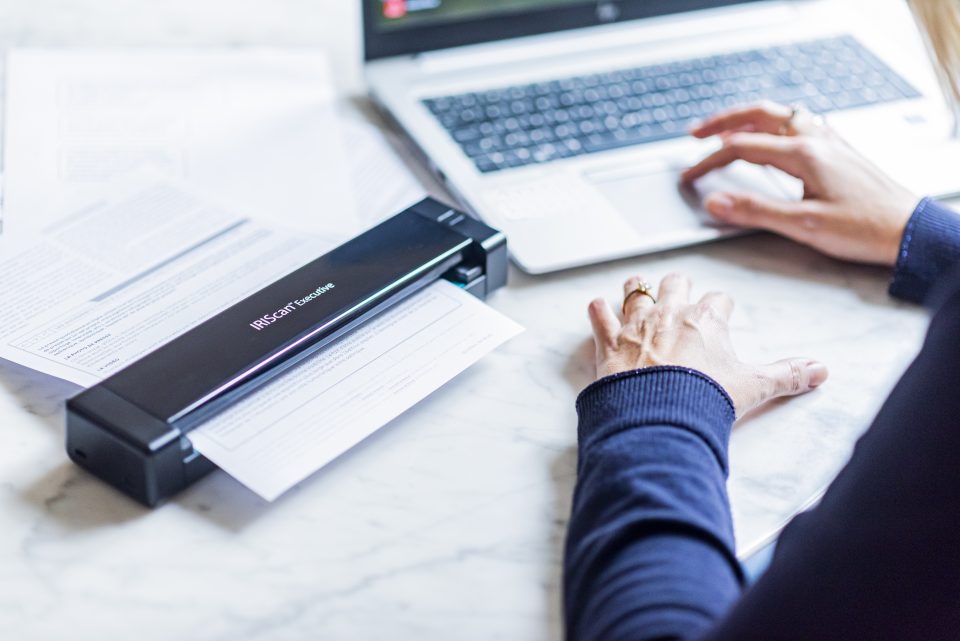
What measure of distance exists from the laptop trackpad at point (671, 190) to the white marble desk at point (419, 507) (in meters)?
0.07

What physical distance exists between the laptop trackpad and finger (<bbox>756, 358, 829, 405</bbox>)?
195 millimetres

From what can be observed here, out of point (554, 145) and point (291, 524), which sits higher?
point (554, 145)

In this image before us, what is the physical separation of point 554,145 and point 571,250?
160 millimetres

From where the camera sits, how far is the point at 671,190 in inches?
38.2

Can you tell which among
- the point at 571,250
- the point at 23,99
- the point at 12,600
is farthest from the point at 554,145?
the point at 12,600

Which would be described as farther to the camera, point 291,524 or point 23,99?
point 23,99

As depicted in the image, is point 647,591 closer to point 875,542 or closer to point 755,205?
point 875,542

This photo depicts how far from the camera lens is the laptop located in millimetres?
932

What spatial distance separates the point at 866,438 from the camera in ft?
1.53

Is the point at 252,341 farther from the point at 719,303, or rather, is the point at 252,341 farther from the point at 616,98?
the point at 616,98

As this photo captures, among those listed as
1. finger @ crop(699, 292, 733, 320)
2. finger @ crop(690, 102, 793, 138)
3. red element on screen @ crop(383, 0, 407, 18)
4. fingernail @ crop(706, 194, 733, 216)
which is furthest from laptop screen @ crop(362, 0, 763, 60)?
finger @ crop(699, 292, 733, 320)

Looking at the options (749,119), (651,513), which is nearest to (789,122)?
(749,119)

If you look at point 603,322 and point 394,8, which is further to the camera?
point 394,8

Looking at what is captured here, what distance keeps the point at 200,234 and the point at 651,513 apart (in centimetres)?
45
